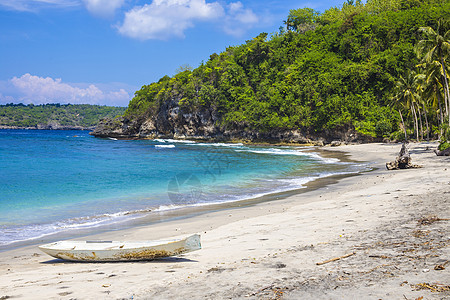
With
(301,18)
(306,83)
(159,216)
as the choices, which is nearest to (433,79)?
(159,216)

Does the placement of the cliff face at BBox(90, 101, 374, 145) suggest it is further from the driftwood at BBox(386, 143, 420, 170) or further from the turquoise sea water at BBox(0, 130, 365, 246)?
the turquoise sea water at BBox(0, 130, 365, 246)

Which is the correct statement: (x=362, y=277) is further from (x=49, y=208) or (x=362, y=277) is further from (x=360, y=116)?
(x=360, y=116)

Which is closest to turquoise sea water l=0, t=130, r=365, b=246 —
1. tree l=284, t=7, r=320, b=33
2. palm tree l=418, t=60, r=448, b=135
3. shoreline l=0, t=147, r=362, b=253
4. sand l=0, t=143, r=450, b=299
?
shoreline l=0, t=147, r=362, b=253

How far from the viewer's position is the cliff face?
68.0 metres

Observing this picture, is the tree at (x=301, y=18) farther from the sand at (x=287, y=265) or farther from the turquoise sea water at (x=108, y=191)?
the sand at (x=287, y=265)

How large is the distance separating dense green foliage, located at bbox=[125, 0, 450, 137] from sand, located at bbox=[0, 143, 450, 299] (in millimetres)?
53228

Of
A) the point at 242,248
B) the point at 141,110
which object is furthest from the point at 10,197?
the point at 141,110

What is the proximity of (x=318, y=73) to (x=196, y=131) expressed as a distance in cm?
4102

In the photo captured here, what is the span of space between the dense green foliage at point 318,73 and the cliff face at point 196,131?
1573 millimetres

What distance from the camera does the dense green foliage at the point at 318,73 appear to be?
63906mm

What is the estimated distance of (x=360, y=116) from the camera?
63.0 metres

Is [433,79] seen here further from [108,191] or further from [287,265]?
[287,265]

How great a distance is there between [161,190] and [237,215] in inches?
347

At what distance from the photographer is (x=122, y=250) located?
698cm
